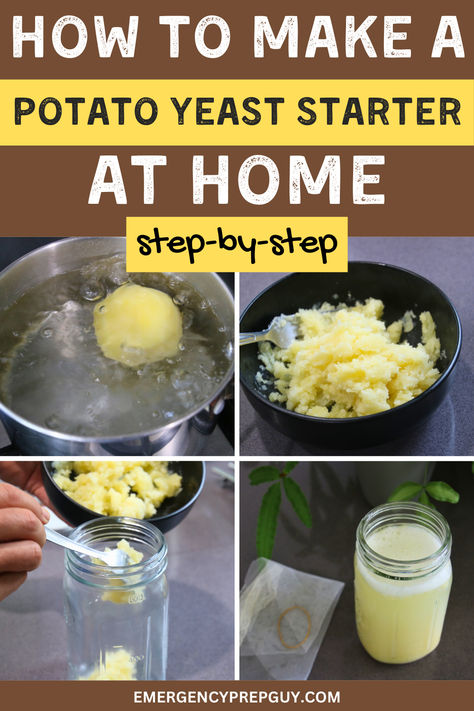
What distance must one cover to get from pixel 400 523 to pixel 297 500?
139 millimetres

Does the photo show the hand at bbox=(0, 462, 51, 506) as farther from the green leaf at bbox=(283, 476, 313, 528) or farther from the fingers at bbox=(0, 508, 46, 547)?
the green leaf at bbox=(283, 476, 313, 528)

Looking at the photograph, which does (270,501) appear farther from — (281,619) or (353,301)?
(353,301)

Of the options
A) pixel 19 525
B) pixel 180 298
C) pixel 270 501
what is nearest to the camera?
pixel 19 525

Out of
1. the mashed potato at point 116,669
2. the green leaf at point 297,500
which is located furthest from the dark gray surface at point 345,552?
the mashed potato at point 116,669

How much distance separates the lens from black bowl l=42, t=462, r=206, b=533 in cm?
82

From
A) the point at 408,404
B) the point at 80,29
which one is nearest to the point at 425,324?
the point at 408,404

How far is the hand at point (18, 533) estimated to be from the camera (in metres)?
0.67

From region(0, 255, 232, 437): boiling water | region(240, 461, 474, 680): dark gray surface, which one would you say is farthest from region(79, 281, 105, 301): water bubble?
region(240, 461, 474, 680): dark gray surface

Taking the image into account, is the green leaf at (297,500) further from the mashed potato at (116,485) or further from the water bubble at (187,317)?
the water bubble at (187,317)

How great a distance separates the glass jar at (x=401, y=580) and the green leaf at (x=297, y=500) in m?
0.08

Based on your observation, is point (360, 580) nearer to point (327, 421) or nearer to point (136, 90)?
point (327, 421)

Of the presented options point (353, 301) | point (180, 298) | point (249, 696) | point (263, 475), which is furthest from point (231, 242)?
point (249, 696)

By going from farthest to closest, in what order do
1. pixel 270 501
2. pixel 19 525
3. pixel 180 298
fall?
pixel 270 501 < pixel 180 298 < pixel 19 525

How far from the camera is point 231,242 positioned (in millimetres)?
749
